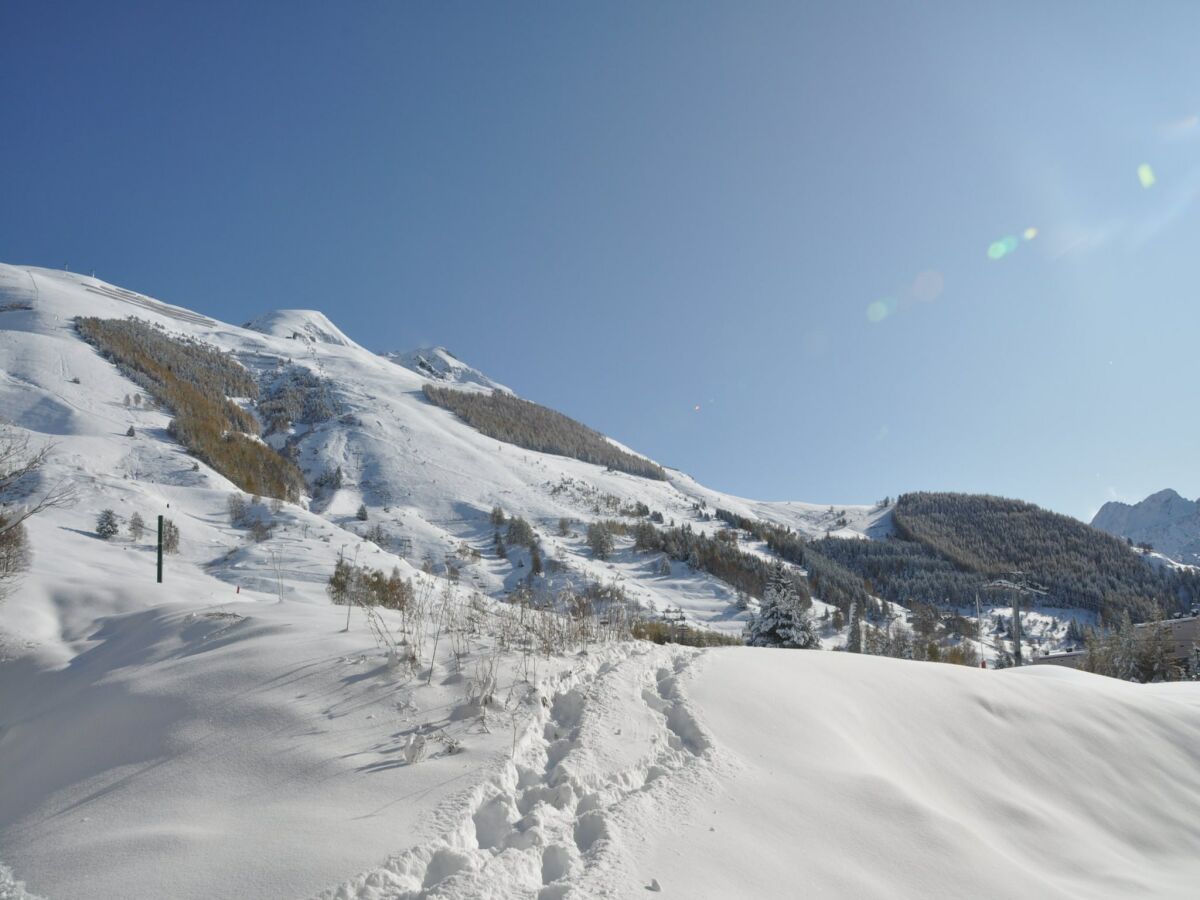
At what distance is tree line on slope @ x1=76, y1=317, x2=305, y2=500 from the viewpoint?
71.4 m

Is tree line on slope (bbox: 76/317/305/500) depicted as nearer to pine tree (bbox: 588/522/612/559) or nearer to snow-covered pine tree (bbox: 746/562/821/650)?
pine tree (bbox: 588/522/612/559)

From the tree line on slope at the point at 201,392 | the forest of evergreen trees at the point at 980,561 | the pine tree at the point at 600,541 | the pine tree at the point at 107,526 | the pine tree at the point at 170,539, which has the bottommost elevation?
the forest of evergreen trees at the point at 980,561

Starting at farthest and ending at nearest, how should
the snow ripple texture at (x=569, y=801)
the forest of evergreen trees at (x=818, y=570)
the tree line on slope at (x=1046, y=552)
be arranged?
the tree line on slope at (x=1046, y=552)
the forest of evergreen trees at (x=818, y=570)
the snow ripple texture at (x=569, y=801)

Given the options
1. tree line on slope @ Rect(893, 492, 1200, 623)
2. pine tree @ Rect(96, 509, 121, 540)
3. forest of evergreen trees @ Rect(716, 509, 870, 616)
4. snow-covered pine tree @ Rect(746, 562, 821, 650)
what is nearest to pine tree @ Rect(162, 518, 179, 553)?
pine tree @ Rect(96, 509, 121, 540)

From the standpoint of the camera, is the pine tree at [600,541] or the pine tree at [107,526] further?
the pine tree at [600,541]

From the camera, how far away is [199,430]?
2896 inches

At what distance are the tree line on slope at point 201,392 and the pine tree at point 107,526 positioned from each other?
90.8 feet

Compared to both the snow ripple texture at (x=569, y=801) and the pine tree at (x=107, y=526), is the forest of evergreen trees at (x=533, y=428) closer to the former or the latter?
the pine tree at (x=107, y=526)

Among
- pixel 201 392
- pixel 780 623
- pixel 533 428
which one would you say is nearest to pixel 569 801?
pixel 780 623

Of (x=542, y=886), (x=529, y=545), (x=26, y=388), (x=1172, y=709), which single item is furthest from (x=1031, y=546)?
(x=26, y=388)

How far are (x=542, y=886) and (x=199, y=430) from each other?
288 feet

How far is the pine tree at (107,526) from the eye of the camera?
38156 mm

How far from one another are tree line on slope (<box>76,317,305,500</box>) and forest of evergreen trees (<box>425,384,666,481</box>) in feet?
154

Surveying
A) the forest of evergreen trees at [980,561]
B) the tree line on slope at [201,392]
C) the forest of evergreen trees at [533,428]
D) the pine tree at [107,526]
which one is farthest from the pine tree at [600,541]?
the forest of evergreen trees at [533,428]
